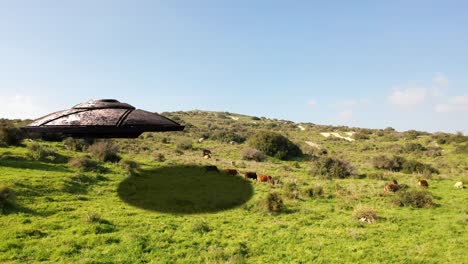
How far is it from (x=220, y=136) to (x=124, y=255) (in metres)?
57.7

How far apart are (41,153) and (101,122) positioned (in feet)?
95.0

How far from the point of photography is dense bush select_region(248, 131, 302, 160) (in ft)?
164

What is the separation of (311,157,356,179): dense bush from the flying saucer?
29.5 metres

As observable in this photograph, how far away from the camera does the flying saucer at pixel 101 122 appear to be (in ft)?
11.0

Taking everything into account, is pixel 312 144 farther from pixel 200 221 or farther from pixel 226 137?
pixel 200 221

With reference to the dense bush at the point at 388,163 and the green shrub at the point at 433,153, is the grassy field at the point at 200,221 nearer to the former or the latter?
the dense bush at the point at 388,163

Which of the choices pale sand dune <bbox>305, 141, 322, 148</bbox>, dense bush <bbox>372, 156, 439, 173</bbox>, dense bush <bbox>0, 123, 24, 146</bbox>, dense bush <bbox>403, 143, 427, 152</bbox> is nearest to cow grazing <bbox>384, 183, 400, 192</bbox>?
dense bush <bbox>372, 156, 439, 173</bbox>

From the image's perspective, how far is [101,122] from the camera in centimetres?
336

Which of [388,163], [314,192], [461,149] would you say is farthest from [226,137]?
[314,192]

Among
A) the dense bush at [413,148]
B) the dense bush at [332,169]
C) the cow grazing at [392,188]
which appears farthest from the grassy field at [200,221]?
the dense bush at [413,148]

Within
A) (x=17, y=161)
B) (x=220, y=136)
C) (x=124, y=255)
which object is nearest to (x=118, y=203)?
(x=124, y=255)

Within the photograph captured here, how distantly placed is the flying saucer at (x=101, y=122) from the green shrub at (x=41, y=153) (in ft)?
91.2

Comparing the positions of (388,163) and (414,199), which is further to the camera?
(388,163)

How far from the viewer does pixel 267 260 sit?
13.2 m
